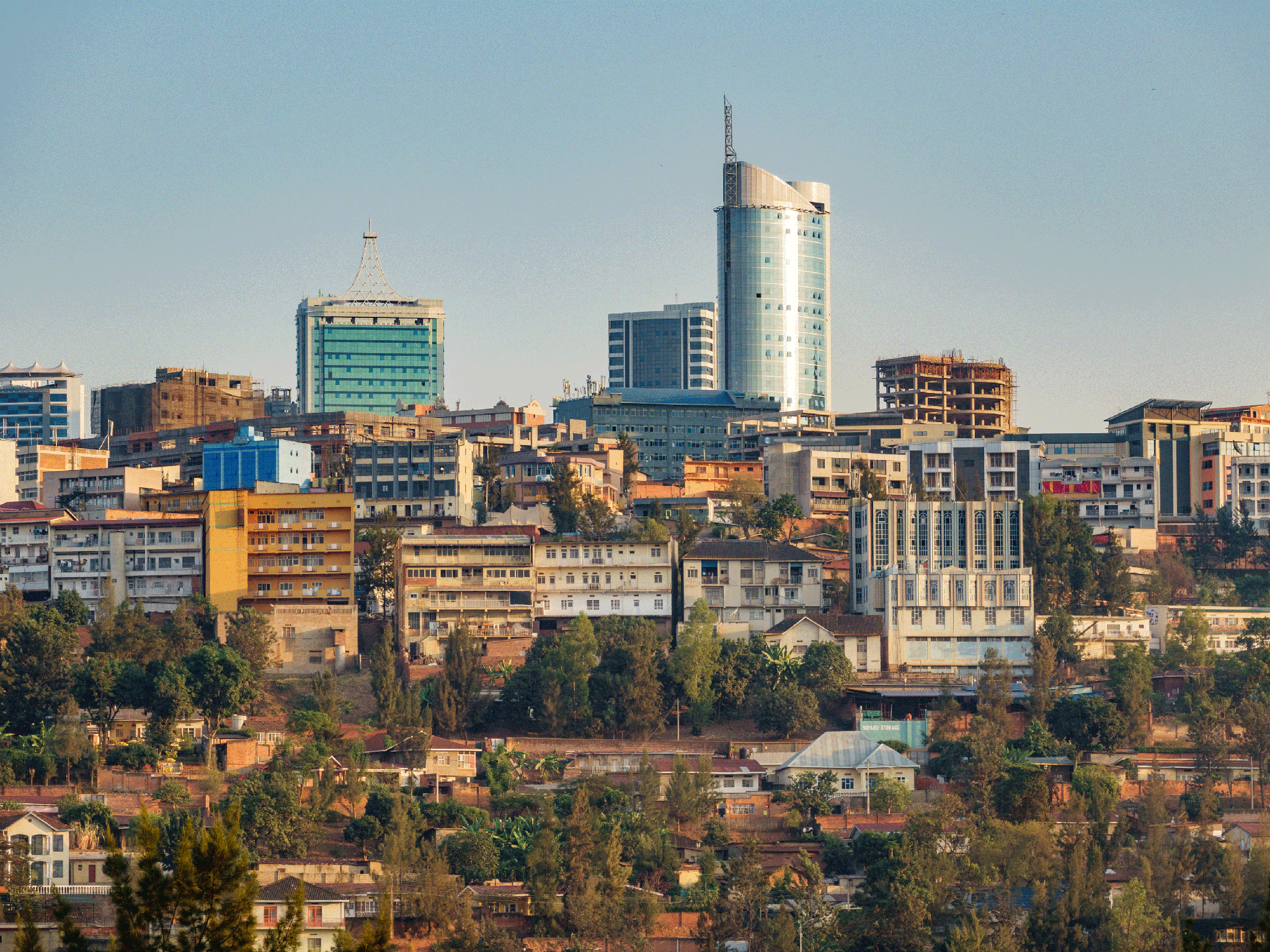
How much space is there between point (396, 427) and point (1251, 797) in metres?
54.6

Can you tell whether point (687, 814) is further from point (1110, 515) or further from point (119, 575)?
point (1110, 515)

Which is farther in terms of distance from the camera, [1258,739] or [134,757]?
[1258,739]

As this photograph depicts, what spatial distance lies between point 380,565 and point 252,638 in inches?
360

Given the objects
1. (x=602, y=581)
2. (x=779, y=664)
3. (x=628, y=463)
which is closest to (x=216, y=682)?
(x=602, y=581)

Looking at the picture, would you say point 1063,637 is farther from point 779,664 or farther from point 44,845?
point 44,845

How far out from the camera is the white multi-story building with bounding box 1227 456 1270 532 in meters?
96.0

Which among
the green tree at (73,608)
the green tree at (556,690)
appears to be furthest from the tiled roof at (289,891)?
the green tree at (73,608)

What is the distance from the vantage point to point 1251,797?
63375 millimetres

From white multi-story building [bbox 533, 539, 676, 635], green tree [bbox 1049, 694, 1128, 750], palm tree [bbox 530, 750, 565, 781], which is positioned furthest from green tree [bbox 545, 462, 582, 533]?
green tree [bbox 1049, 694, 1128, 750]

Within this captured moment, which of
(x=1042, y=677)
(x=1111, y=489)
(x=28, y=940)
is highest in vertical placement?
(x=1111, y=489)

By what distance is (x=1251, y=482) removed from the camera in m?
96.3

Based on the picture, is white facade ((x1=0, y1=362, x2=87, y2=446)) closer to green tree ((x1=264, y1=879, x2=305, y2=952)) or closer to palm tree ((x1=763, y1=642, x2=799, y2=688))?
palm tree ((x1=763, y1=642, x2=799, y2=688))

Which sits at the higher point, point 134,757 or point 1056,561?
point 1056,561

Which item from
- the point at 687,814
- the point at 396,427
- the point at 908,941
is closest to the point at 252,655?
the point at 687,814
